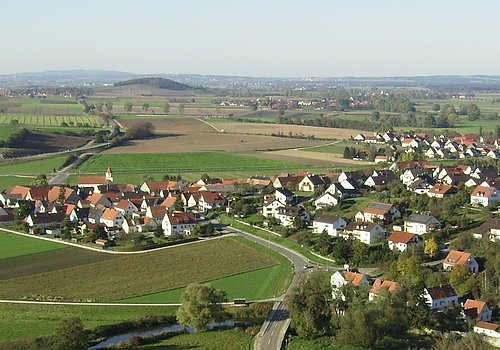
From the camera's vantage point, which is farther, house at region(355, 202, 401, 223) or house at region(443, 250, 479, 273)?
house at region(355, 202, 401, 223)

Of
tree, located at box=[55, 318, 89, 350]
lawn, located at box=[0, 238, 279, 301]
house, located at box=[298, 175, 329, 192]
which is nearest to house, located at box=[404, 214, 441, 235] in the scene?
lawn, located at box=[0, 238, 279, 301]

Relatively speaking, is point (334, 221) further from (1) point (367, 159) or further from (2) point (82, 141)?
(2) point (82, 141)

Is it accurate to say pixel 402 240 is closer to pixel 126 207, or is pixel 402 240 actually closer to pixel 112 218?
pixel 112 218

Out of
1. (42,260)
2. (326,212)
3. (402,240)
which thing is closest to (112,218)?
(42,260)

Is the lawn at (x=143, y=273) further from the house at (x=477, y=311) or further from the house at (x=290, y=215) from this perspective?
the house at (x=477, y=311)

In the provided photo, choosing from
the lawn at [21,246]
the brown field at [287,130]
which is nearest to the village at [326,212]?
the lawn at [21,246]

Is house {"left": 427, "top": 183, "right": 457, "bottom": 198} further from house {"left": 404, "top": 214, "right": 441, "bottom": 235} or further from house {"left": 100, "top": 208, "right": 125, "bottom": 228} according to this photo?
house {"left": 100, "top": 208, "right": 125, "bottom": 228}
